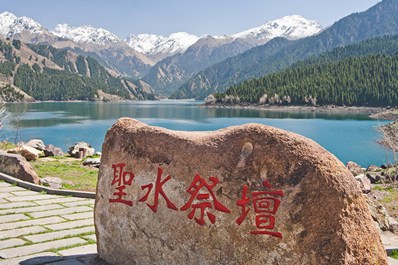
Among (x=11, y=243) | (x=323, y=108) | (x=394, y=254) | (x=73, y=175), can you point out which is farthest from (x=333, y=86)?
(x=11, y=243)

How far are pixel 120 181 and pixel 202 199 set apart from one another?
5.17ft

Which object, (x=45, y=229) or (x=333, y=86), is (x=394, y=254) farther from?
(x=333, y=86)

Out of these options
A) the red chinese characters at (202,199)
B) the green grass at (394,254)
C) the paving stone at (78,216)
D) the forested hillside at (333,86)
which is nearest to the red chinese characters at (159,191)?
the red chinese characters at (202,199)

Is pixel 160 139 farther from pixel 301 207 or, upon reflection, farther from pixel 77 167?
pixel 77 167

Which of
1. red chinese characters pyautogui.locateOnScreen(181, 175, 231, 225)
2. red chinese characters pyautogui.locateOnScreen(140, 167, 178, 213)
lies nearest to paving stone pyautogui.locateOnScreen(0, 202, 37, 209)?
red chinese characters pyautogui.locateOnScreen(140, 167, 178, 213)

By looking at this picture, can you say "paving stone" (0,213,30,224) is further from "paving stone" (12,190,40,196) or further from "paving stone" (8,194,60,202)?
"paving stone" (12,190,40,196)

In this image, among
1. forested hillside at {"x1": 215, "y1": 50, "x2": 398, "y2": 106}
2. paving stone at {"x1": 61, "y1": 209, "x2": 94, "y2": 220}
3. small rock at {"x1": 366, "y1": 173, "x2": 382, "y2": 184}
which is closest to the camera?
paving stone at {"x1": 61, "y1": 209, "x2": 94, "y2": 220}

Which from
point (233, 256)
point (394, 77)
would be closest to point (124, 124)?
point (233, 256)

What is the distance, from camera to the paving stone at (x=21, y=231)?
7944 millimetres

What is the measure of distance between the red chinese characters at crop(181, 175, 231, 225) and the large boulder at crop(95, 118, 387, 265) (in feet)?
0.04

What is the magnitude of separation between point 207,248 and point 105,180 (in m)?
2.16

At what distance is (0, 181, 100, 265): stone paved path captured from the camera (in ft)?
22.4

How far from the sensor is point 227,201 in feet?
17.5

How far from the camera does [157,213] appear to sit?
6020 millimetres
